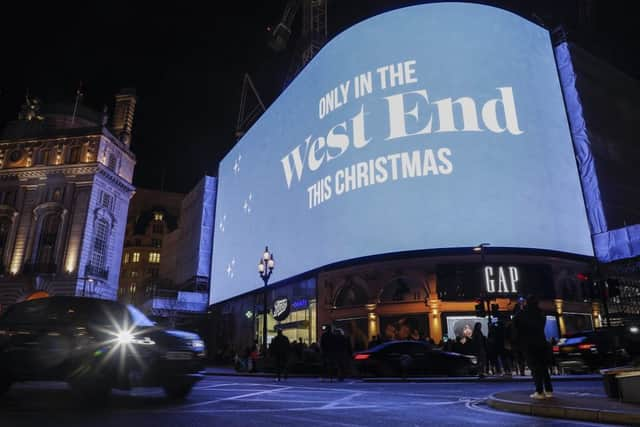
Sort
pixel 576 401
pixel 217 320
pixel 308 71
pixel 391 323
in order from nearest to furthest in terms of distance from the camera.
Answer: pixel 576 401
pixel 391 323
pixel 308 71
pixel 217 320

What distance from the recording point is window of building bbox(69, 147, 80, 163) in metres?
51.6

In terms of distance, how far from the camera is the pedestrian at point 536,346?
7.64m

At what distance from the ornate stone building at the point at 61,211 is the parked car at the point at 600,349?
4293cm

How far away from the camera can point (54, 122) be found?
5797 centimetres

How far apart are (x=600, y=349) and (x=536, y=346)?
416 inches

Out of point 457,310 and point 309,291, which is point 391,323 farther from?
point 309,291

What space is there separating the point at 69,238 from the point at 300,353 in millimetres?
38213

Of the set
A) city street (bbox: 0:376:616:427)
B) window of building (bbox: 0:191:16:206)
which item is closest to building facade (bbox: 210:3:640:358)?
city street (bbox: 0:376:616:427)

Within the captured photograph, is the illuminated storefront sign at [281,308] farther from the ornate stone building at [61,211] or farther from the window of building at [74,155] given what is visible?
the window of building at [74,155]

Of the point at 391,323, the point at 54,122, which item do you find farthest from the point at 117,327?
the point at 54,122

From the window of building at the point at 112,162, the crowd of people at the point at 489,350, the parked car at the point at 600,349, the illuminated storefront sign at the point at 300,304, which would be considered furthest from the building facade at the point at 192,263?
the parked car at the point at 600,349

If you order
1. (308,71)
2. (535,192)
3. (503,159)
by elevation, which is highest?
(308,71)

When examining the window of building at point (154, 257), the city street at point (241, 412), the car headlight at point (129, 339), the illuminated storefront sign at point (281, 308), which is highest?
the window of building at point (154, 257)

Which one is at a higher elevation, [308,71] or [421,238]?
[308,71]
